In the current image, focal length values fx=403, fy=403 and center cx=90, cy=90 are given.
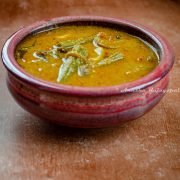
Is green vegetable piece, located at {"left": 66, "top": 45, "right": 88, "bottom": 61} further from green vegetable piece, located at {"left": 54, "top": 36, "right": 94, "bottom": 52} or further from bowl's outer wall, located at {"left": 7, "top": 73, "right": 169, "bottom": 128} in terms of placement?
bowl's outer wall, located at {"left": 7, "top": 73, "right": 169, "bottom": 128}

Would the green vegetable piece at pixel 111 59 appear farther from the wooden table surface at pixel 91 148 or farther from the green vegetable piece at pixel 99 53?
the wooden table surface at pixel 91 148

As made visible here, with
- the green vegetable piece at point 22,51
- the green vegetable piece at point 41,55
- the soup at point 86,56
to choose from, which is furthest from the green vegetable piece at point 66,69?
the green vegetable piece at point 22,51

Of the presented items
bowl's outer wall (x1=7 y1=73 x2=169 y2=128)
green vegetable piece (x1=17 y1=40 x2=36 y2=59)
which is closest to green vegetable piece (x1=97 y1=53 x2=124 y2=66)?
bowl's outer wall (x1=7 y1=73 x2=169 y2=128)

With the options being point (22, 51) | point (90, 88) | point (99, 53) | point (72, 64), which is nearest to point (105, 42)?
point (99, 53)

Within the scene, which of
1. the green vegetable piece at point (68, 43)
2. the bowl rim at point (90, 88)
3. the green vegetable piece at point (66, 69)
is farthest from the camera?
the green vegetable piece at point (68, 43)

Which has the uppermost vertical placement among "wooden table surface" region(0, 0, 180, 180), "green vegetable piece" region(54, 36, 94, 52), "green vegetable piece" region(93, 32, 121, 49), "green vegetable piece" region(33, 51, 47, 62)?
"green vegetable piece" region(93, 32, 121, 49)

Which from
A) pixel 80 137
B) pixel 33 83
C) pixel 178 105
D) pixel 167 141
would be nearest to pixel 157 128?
pixel 167 141
